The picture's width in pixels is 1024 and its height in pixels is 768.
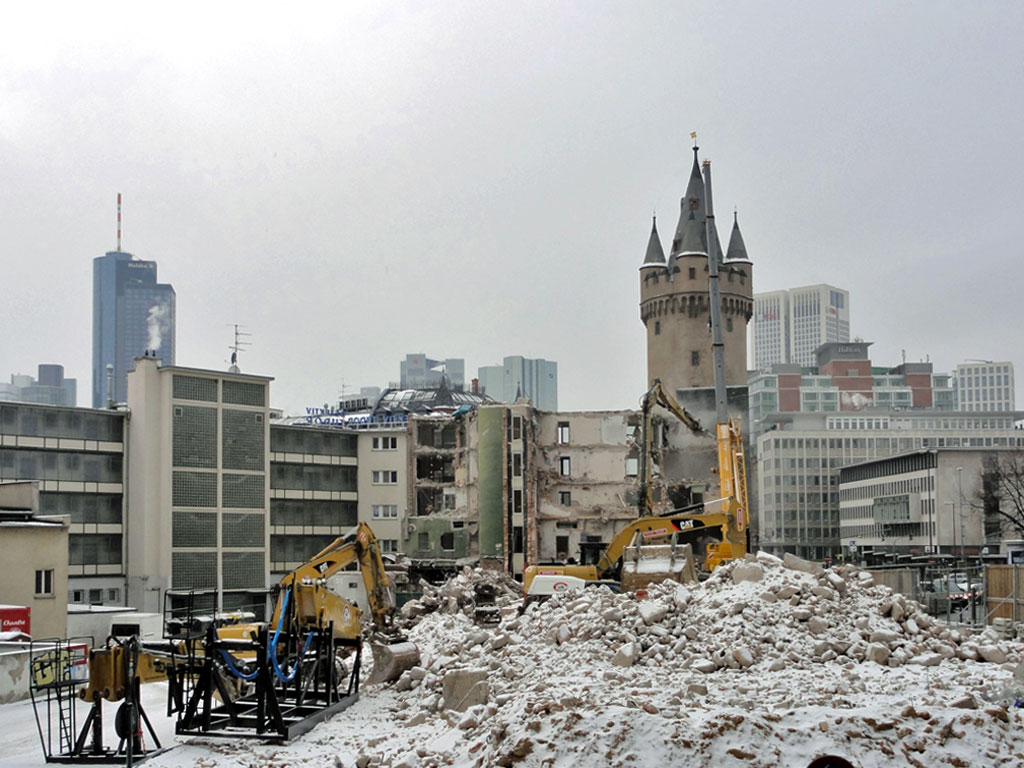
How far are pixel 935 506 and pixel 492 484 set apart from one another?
39414mm

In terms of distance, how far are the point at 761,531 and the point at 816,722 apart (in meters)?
105

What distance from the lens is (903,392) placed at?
584 ft

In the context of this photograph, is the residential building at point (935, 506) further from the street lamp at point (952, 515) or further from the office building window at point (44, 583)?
the office building window at point (44, 583)

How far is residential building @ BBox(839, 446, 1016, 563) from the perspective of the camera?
8575cm

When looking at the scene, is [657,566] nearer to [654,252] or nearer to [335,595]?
[335,595]

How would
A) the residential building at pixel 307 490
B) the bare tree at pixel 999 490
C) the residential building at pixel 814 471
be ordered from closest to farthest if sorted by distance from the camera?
the residential building at pixel 307 490 < the bare tree at pixel 999 490 < the residential building at pixel 814 471

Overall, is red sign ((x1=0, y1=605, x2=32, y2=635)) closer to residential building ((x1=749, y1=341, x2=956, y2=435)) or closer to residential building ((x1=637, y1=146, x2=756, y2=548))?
residential building ((x1=637, y1=146, x2=756, y2=548))

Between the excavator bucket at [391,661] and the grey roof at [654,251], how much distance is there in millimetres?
75859

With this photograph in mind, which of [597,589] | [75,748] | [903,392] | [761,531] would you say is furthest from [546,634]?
[903,392]

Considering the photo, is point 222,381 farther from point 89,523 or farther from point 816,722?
point 816,722

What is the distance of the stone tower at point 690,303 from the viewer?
9275cm

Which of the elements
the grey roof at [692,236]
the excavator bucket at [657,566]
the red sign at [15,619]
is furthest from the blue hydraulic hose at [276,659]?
the grey roof at [692,236]

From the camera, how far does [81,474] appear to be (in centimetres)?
6044

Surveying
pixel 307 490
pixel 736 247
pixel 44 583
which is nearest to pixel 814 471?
pixel 736 247
